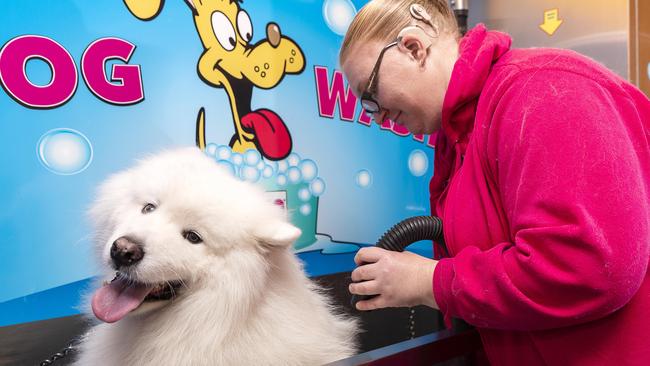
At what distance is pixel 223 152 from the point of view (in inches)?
74.4

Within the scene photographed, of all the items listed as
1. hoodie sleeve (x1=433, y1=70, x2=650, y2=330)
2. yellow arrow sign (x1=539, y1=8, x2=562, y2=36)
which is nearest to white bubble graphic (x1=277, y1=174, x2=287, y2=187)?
hoodie sleeve (x1=433, y1=70, x2=650, y2=330)

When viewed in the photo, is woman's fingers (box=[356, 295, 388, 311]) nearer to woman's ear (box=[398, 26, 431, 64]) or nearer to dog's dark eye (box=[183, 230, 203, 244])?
dog's dark eye (box=[183, 230, 203, 244])

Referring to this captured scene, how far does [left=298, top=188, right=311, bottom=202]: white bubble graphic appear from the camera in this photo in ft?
6.88

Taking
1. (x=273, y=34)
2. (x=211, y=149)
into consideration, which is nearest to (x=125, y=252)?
(x=211, y=149)

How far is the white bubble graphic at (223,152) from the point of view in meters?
1.88

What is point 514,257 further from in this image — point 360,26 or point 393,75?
point 360,26

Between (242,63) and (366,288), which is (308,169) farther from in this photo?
(366,288)

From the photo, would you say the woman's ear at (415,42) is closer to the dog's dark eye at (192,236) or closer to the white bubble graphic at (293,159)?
the dog's dark eye at (192,236)

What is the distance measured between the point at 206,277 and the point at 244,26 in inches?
47.9

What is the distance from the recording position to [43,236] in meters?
1.52

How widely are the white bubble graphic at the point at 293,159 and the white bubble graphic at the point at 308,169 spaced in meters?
0.02

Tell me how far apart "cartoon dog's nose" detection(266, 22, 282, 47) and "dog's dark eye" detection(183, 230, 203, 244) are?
3.86 feet

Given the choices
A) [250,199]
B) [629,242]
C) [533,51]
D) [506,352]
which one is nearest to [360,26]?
[533,51]

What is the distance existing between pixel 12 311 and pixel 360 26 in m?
1.37
